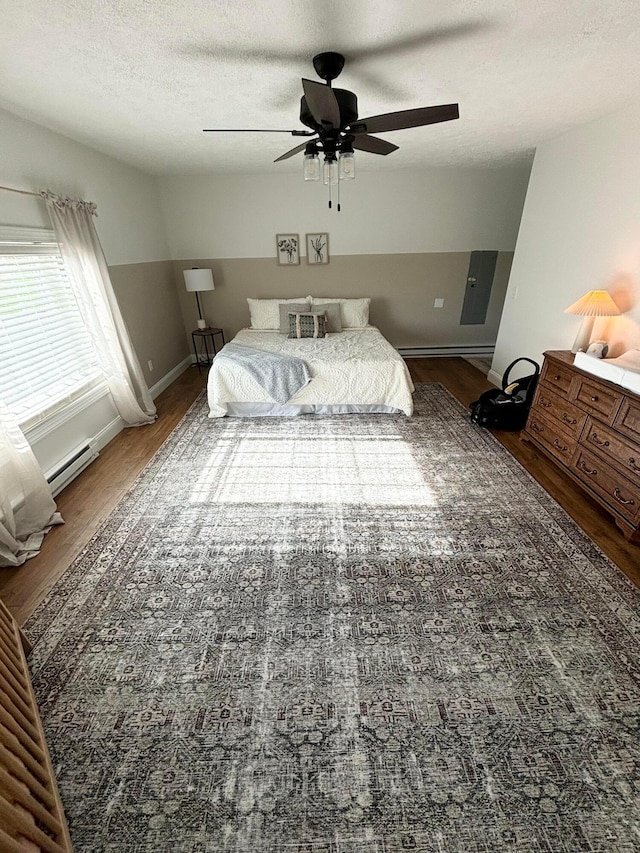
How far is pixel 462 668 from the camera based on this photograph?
142 centimetres

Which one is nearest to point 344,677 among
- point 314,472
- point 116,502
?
point 314,472

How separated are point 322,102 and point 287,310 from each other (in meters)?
2.87

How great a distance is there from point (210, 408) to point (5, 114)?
2338mm

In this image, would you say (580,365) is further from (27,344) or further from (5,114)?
(5,114)

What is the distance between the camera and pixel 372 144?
200 centimetres

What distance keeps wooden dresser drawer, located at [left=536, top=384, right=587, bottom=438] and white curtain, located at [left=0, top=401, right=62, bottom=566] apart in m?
3.45

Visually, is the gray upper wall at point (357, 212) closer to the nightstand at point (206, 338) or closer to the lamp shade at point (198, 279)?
the lamp shade at point (198, 279)

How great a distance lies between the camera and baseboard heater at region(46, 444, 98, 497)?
8.11ft

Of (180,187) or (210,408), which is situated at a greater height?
(180,187)

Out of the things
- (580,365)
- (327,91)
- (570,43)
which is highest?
(570,43)

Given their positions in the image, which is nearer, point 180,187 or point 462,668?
point 462,668

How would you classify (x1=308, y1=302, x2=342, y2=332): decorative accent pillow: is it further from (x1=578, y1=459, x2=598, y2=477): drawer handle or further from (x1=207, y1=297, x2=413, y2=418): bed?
(x1=578, y1=459, x2=598, y2=477): drawer handle

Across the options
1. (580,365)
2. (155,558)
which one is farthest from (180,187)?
(580,365)

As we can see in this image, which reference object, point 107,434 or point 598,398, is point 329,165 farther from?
point 107,434
